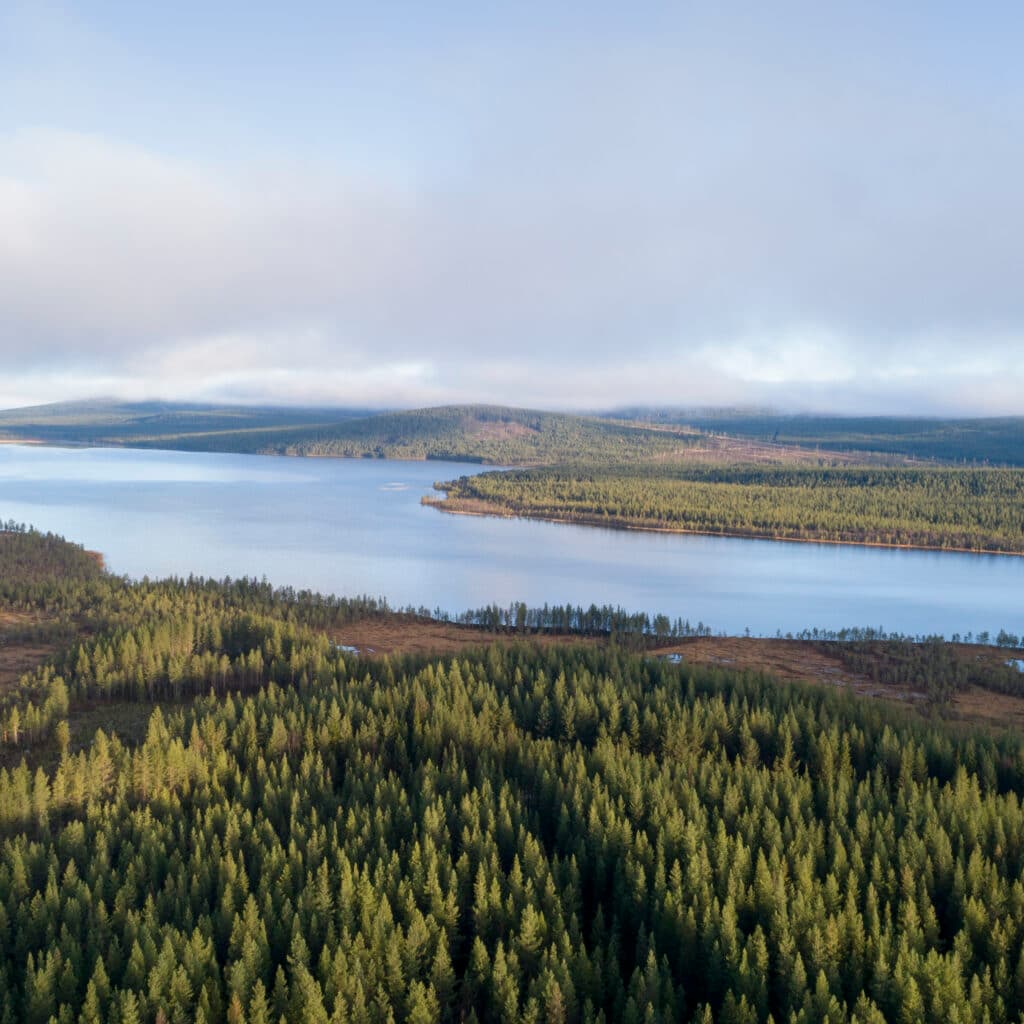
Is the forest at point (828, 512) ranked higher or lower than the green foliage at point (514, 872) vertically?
higher

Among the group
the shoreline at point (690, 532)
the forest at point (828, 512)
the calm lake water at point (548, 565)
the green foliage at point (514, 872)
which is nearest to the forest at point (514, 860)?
the green foliage at point (514, 872)

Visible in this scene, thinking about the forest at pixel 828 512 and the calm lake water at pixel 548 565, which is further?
the forest at pixel 828 512

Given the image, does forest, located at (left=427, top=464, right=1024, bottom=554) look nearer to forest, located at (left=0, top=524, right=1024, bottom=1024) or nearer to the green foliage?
forest, located at (left=0, top=524, right=1024, bottom=1024)

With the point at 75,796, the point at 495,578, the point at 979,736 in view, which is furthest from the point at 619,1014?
the point at 495,578

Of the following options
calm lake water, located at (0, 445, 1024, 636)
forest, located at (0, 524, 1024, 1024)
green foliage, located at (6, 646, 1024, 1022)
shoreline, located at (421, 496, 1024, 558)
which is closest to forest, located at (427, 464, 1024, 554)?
shoreline, located at (421, 496, 1024, 558)

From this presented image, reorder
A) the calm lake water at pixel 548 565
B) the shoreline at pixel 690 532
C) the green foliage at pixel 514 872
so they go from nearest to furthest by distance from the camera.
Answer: the green foliage at pixel 514 872 → the calm lake water at pixel 548 565 → the shoreline at pixel 690 532

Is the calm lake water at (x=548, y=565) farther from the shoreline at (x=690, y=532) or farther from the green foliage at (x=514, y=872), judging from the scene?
the green foliage at (x=514, y=872)

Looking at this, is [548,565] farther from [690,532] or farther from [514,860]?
[514,860]
